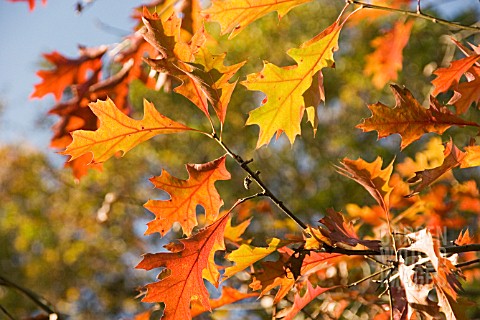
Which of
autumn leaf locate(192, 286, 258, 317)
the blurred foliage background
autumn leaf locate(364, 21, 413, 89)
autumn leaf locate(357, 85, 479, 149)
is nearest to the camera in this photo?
autumn leaf locate(357, 85, 479, 149)

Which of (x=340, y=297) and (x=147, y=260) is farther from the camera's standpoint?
(x=340, y=297)

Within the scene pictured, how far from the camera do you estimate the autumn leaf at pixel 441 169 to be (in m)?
0.92

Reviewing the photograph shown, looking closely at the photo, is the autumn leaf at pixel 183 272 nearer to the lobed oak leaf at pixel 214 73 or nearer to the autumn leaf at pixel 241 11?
the lobed oak leaf at pixel 214 73

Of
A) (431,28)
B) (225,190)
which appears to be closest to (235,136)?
(225,190)

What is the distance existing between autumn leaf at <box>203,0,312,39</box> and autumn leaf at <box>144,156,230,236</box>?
0.78 feet

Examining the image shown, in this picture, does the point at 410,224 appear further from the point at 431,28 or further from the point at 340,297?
the point at 431,28

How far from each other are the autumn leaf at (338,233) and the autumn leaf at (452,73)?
0.88 ft

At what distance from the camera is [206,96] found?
1042mm

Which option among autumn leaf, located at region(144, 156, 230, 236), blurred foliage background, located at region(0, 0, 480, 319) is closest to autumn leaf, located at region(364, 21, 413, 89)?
autumn leaf, located at region(144, 156, 230, 236)

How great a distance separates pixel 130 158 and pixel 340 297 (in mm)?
4935

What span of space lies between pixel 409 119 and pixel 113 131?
47 centimetres

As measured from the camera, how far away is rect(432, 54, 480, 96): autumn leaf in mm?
1062

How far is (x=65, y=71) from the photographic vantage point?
184 centimetres

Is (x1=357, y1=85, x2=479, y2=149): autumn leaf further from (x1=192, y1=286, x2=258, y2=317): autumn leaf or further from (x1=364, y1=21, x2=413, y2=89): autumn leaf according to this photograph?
(x1=364, y1=21, x2=413, y2=89): autumn leaf
